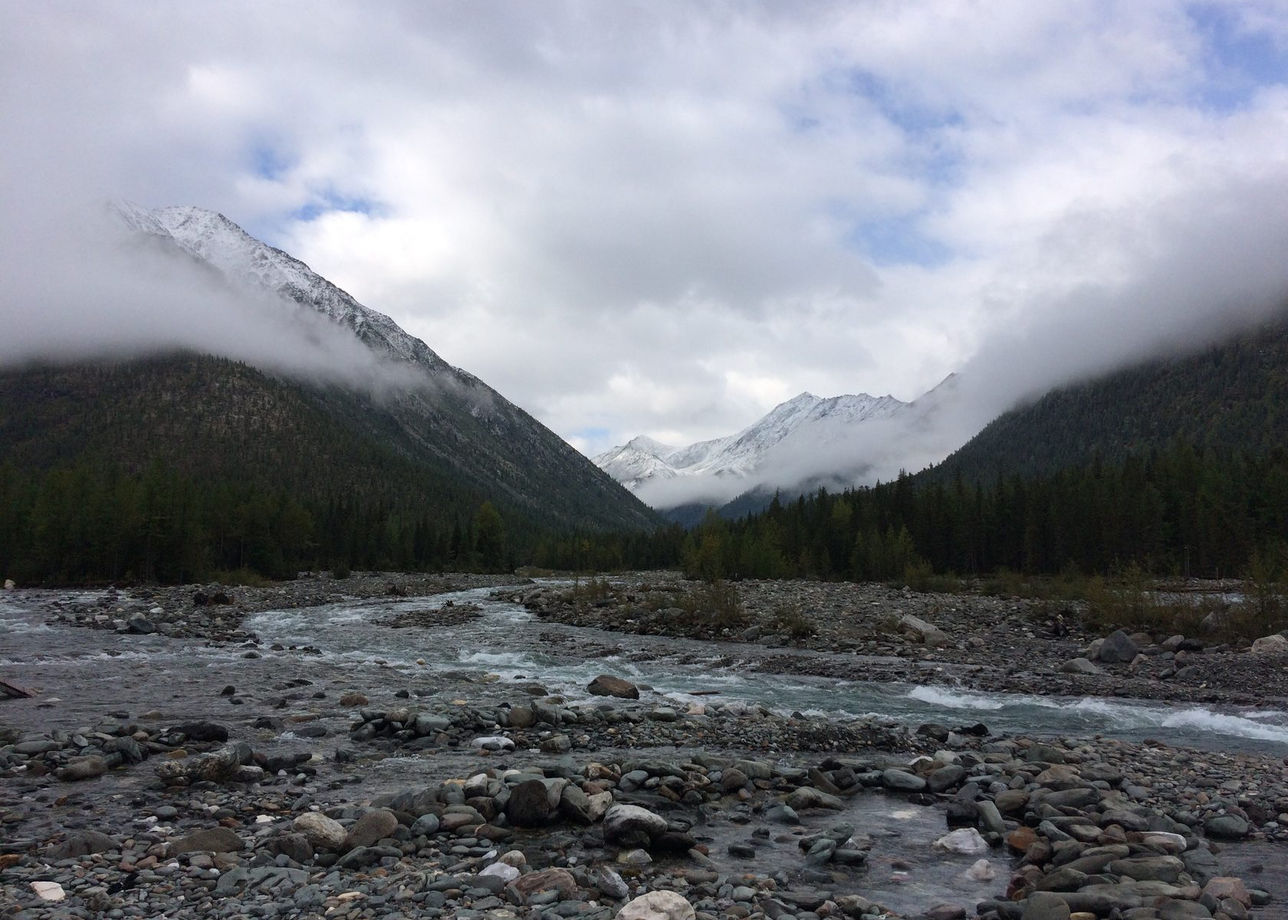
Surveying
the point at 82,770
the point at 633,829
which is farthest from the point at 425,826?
the point at 82,770

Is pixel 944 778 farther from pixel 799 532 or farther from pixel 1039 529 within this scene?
pixel 799 532

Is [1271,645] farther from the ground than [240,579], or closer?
farther from the ground

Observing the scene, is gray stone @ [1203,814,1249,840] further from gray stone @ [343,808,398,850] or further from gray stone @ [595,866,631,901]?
gray stone @ [343,808,398,850]

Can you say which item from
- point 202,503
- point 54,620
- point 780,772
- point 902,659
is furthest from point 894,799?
point 202,503

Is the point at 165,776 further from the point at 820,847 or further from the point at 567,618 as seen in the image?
the point at 567,618

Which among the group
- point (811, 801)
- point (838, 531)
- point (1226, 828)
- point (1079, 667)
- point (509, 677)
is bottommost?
point (509, 677)

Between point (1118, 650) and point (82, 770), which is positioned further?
point (1118, 650)

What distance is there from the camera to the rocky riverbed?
24.5ft

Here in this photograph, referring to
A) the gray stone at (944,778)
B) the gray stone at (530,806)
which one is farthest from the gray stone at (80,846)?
the gray stone at (944,778)

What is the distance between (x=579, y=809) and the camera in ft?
32.5

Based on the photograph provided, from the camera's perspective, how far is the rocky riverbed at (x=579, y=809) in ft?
24.5

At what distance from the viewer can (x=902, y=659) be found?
27.1 m

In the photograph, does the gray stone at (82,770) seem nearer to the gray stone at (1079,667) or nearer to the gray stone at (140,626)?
the gray stone at (140,626)

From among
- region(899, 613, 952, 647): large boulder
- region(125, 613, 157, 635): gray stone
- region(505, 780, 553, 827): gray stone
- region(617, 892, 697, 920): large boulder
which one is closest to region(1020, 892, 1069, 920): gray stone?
region(617, 892, 697, 920): large boulder
